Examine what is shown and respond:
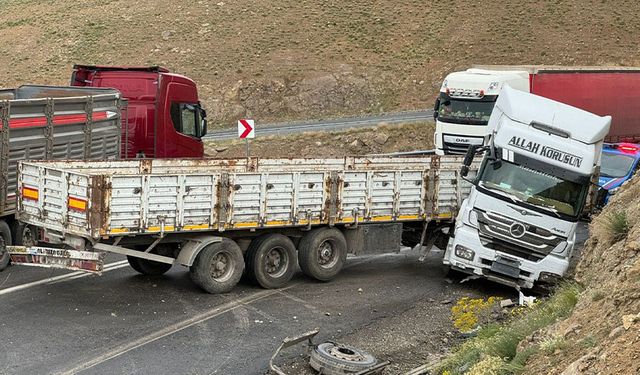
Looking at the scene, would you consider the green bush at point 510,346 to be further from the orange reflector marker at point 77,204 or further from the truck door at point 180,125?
the truck door at point 180,125

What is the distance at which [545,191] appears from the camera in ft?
44.0

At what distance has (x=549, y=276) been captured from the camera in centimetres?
1332

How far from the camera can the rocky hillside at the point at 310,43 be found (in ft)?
155

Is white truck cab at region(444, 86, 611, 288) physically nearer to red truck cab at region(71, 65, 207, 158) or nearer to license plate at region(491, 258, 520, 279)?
license plate at region(491, 258, 520, 279)

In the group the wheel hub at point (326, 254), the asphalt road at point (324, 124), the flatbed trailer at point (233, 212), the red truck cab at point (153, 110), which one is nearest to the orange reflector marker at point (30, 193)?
the flatbed trailer at point (233, 212)

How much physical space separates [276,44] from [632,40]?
2465cm

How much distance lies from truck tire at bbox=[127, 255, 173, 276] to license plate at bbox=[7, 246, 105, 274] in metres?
1.83

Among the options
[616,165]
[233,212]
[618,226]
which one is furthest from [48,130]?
[616,165]

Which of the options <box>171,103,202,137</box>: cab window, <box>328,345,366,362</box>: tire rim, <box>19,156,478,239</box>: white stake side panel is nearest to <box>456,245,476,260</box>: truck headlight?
<box>19,156,478,239</box>: white stake side panel

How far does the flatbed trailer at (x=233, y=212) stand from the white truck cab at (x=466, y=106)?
9.91 metres

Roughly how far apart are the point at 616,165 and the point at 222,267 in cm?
1230

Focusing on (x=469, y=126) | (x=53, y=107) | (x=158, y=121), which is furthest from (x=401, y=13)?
(x=53, y=107)

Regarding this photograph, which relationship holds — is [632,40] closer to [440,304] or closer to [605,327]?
[440,304]

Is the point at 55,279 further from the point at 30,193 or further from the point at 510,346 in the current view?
the point at 510,346
